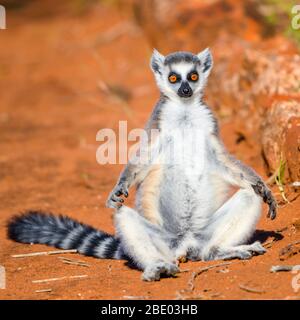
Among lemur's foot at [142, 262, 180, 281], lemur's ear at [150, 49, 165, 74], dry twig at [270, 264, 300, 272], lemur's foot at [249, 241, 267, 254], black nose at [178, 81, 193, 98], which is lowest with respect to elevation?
lemur's foot at [142, 262, 180, 281]

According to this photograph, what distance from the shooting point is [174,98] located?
18.1 feet

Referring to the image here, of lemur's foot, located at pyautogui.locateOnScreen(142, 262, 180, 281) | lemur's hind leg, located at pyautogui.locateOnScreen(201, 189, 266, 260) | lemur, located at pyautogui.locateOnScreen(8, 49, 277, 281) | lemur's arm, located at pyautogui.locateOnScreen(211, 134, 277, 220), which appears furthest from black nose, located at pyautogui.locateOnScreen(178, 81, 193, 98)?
lemur's foot, located at pyautogui.locateOnScreen(142, 262, 180, 281)

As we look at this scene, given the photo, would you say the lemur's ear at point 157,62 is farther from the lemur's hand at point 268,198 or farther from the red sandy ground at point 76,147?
the red sandy ground at point 76,147

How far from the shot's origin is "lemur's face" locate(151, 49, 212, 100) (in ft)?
18.0

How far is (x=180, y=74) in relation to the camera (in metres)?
5.56

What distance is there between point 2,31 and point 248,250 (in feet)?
40.7

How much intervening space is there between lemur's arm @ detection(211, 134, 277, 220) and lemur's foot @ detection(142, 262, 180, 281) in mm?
891

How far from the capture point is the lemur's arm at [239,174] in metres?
5.10

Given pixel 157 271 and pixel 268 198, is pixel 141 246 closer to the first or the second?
pixel 157 271

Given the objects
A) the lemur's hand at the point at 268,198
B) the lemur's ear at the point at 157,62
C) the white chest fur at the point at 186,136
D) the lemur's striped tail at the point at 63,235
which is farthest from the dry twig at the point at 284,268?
the lemur's ear at the point at 157,62

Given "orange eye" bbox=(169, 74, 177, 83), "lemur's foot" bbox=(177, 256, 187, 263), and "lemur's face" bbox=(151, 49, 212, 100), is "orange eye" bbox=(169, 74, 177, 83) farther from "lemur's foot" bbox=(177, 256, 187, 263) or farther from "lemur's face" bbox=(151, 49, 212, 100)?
"lemur's foot" bbox=(177, 256, 187, 263)

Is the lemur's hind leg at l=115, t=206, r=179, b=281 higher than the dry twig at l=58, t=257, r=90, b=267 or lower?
higher

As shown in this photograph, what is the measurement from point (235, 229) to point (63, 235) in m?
1.40

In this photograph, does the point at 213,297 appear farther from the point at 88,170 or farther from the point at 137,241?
the point at 88,170
